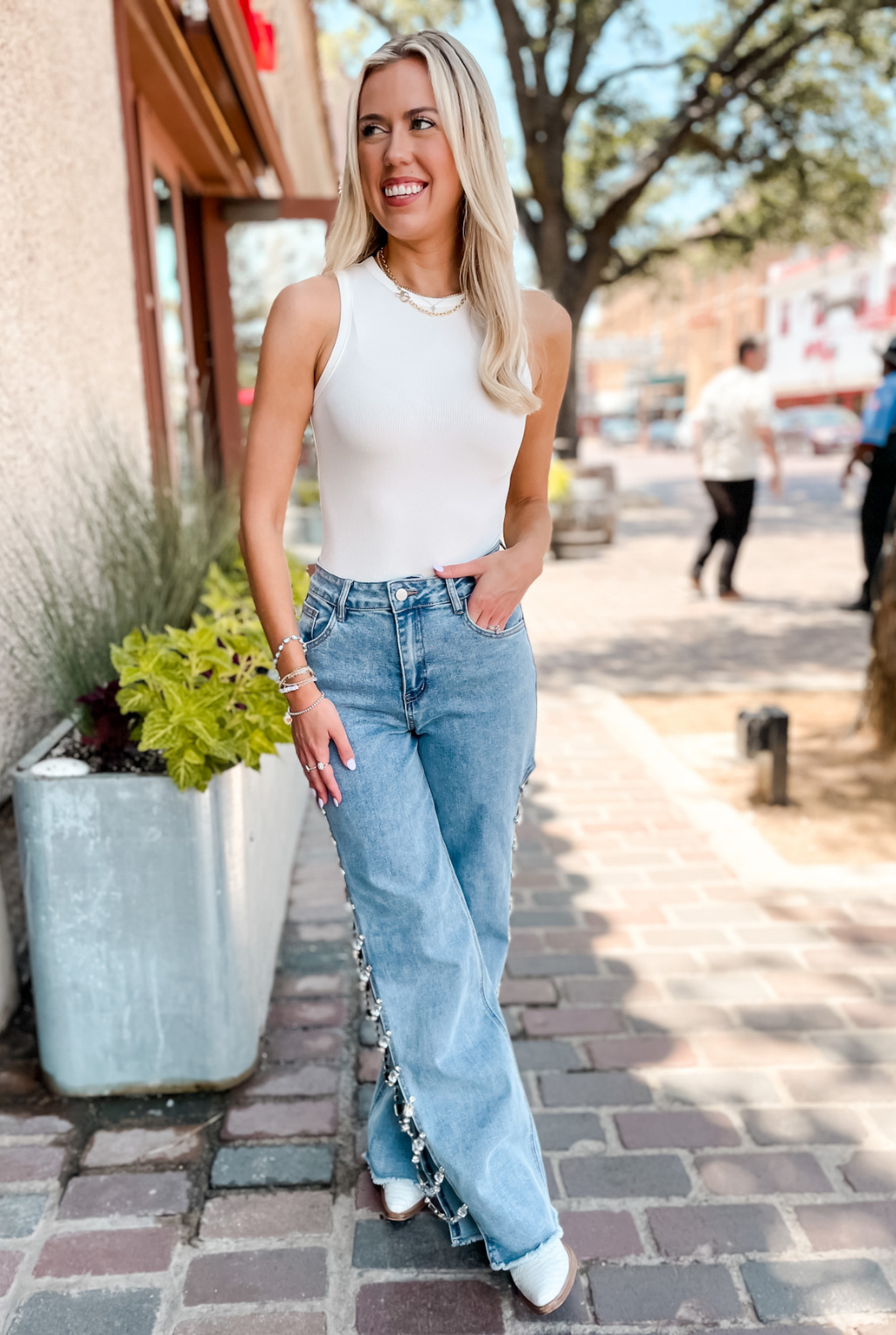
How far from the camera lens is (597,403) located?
83.4 meters

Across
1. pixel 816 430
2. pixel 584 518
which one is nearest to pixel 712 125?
pixel 584 518

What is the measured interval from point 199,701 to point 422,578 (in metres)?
0.80

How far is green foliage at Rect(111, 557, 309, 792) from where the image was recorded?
7.70ft

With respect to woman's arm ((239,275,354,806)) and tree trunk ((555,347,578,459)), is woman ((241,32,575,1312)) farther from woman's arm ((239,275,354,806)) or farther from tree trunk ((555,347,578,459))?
tree trunk ((555,347,578,459))

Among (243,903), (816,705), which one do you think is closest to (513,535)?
(243,903)

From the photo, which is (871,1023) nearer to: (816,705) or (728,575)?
(816,705)

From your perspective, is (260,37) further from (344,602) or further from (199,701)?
(344,602)

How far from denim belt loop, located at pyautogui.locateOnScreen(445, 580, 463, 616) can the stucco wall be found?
152cm

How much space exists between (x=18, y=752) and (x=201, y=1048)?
98 cm

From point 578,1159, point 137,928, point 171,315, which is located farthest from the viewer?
point 171,315

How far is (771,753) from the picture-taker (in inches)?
173

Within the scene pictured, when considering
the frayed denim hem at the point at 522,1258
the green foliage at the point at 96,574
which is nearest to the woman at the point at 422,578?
the frayed denim hem at the point at 522,1258

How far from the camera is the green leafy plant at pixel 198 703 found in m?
2.35

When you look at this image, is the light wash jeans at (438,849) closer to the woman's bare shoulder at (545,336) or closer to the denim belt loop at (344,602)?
the denim belt loop at (344,602)
